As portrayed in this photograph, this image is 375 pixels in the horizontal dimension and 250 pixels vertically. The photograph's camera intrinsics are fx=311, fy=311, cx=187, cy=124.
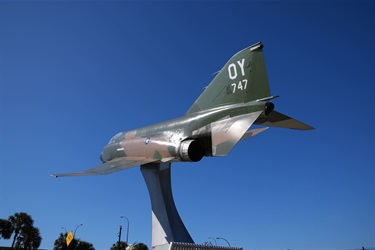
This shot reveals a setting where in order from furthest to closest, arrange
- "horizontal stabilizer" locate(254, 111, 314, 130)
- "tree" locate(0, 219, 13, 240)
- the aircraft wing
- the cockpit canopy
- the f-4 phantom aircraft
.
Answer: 1. "tree" locate(0, 219, 13, 240)
2. the cockpit canopy
3. the aircraft wing
4. "horizontal stabilizer" locate(254, 111, 314, 130)
5. the f-4 phantom aircraft

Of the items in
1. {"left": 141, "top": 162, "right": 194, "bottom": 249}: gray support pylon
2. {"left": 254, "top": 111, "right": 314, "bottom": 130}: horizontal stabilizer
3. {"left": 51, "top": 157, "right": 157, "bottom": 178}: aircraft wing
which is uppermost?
{"left": 254, "top": 111, "right": 314, "bottom": 130}: horizontal stabilizer

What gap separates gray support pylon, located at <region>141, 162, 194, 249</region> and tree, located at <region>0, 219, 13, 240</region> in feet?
154

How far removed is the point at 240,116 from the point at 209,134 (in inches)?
63.4

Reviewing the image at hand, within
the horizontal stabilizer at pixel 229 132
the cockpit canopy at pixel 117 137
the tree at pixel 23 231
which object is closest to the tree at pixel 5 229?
the tree at pixel 23 231

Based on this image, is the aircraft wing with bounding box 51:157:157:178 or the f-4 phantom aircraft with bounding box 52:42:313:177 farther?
the aircraft wing with bounding box 51:157:157:178

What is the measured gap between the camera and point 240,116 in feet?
41.7

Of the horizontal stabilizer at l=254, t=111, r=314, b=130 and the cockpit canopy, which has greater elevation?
the cockpit canopy

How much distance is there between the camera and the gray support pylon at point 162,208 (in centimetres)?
1523

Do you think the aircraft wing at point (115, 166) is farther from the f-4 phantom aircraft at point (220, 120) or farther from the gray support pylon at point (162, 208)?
the gray support pylon at point (162, 208)

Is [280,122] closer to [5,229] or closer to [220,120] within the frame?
[220,120]

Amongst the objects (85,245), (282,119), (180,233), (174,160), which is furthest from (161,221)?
(85,245)

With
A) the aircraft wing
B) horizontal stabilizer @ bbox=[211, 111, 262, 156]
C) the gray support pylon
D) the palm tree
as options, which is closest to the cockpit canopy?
the aircraft wing

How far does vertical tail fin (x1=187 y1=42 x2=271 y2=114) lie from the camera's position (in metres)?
13.2

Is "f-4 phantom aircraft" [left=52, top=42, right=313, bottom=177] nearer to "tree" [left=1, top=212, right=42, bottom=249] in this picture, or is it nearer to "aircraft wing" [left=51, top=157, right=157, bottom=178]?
"aircraft wing" [left=51, top=157, right=157, bottom=178]
